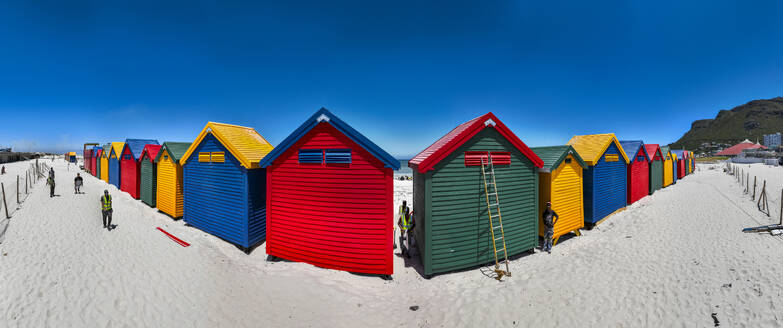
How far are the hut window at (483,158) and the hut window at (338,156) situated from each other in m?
3.56

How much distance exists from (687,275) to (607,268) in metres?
1.79

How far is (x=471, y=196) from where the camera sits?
8.23 m

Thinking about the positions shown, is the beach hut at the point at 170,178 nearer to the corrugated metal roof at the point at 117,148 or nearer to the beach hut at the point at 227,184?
the beach hut at the point at 227,184

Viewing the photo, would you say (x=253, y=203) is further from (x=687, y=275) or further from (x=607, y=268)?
(x=687, y=275)

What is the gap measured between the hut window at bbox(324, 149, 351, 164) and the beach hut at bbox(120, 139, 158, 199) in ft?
58.7

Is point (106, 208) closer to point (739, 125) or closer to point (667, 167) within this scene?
point (667, 167)

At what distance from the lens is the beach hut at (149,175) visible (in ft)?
52.2

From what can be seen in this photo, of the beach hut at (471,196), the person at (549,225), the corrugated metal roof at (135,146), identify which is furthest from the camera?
the corrugated metal roof at (135,146)

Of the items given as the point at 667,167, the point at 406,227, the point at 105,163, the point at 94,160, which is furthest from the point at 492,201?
the point at 94,160

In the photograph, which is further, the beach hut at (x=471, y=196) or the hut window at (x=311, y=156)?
the hut window at (x=311, y=156)

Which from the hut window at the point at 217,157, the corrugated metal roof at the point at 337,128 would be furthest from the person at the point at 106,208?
the corrugated metal roof at the point at 337,128

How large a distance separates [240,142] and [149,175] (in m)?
10.3

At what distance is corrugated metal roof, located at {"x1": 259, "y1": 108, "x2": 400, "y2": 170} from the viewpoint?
761cm

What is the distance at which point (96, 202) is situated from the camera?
16.9m
